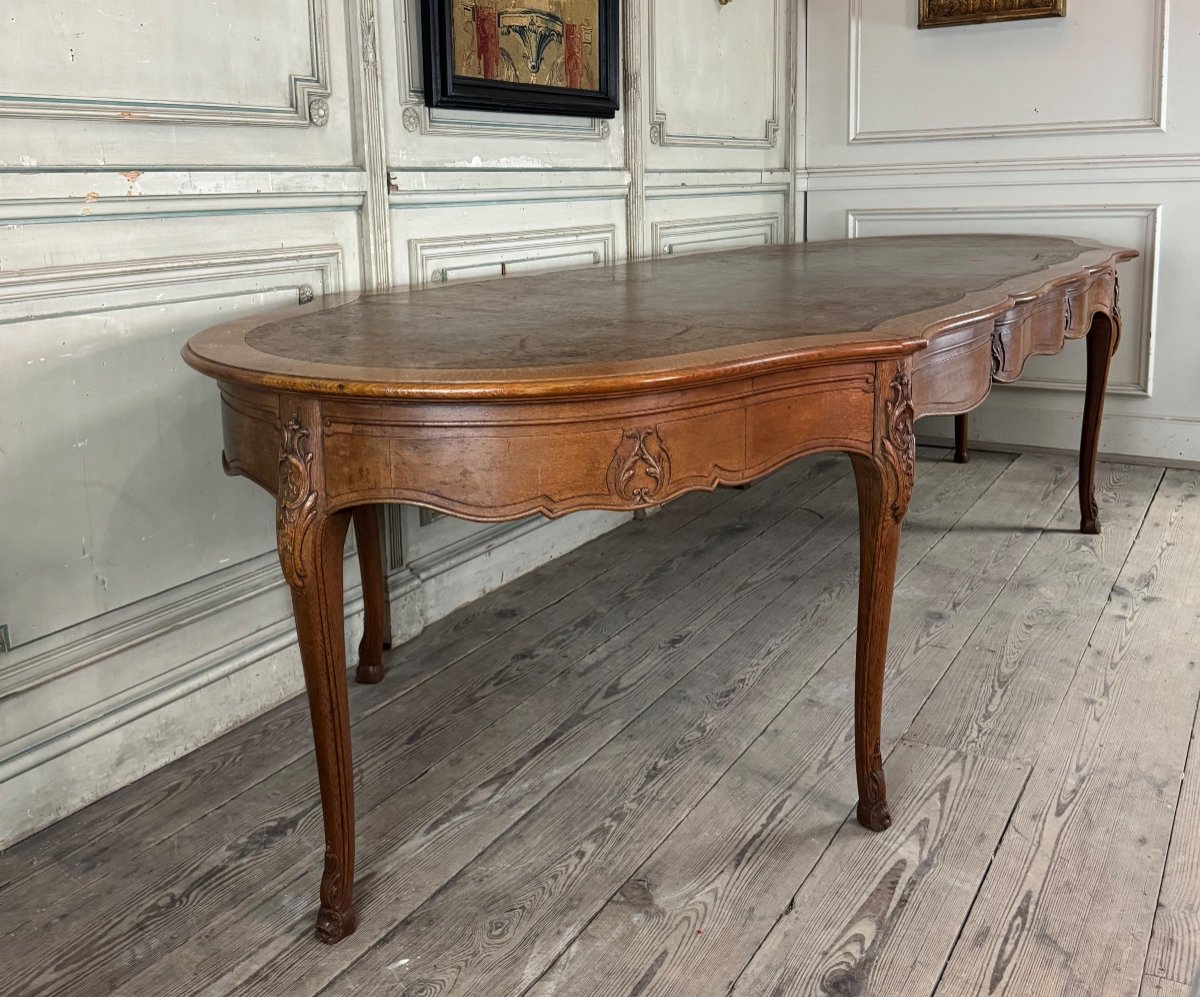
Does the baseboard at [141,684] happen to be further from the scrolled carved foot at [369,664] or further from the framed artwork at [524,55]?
the framed artwork at [524,55]

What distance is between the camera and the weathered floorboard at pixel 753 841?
1357mm

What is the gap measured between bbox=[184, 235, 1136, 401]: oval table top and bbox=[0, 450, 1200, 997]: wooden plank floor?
69cm

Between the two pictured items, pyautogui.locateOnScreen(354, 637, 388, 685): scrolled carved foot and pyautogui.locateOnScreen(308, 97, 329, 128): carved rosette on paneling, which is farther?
pyautogui.locateOnScreen(354, 637, 388, 685): scrolled carved foot

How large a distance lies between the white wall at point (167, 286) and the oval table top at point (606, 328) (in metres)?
0.21

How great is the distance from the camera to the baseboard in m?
1.69

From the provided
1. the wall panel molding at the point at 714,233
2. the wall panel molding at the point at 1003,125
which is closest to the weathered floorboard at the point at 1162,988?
the wall panel molding at the point at 714,233

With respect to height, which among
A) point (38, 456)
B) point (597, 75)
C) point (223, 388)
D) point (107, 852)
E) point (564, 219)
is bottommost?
point (107, 852)

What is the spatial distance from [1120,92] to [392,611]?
2735 millimetres

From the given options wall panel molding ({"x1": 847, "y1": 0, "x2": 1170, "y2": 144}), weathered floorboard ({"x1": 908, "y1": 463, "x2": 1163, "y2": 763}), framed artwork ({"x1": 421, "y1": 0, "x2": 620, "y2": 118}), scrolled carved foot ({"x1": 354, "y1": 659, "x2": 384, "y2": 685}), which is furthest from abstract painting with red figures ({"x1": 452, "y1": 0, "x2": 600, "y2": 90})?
weathered floorboard ({"x1": 908, "y1": 463, "x2": 1163, "y2": 763})

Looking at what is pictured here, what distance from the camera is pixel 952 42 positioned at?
3.69 meters

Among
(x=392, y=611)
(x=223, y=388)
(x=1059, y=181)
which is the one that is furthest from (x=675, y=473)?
(x=1059, y=181)

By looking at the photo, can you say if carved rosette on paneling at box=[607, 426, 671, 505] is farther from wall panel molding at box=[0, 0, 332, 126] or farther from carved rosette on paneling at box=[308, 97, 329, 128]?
carved rosette on paneling at box=[308, 97, 329, 128]

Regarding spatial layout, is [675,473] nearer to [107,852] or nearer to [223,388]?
[223,388]

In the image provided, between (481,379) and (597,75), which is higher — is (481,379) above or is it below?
below
